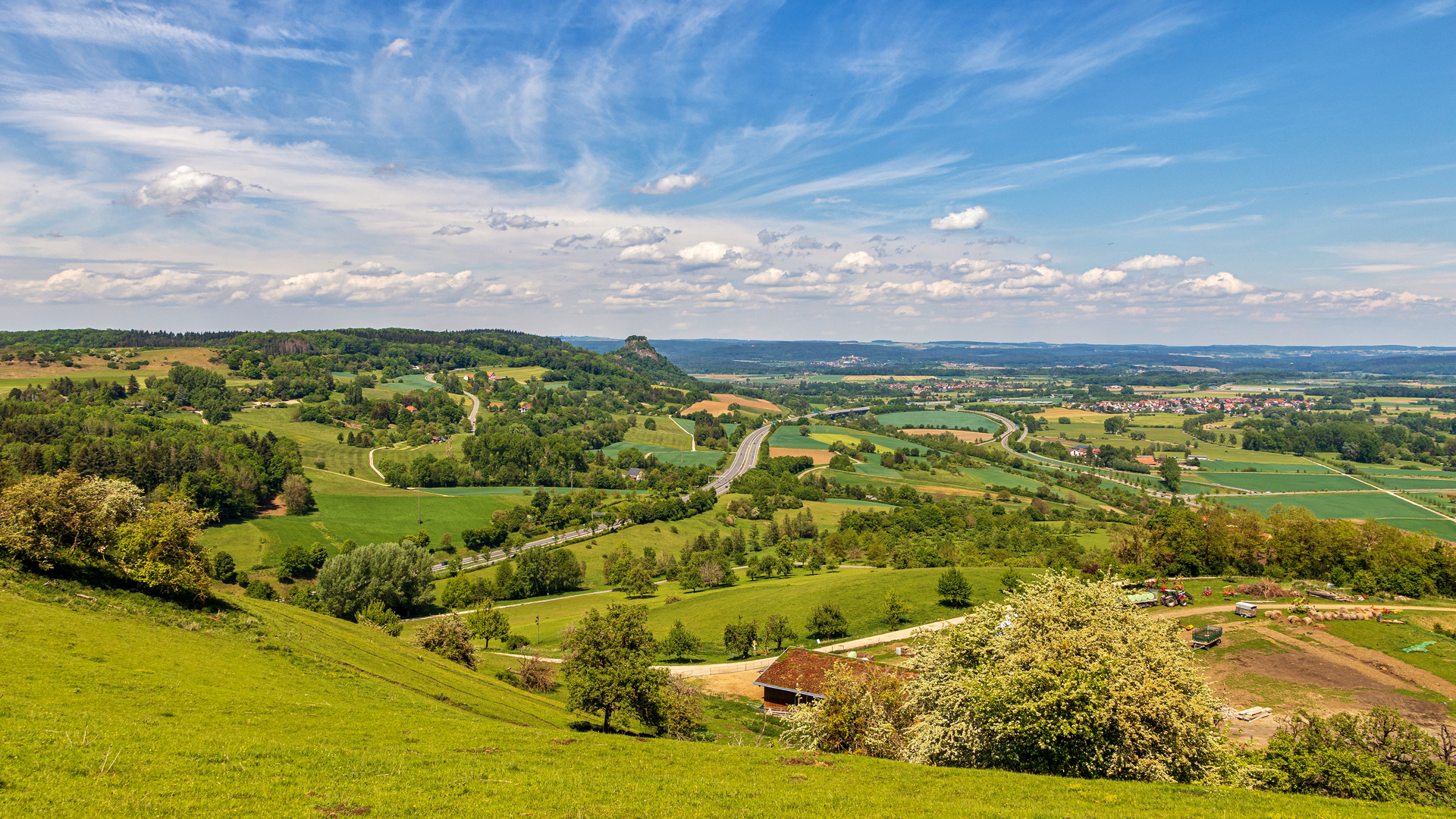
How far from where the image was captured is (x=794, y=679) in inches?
2020

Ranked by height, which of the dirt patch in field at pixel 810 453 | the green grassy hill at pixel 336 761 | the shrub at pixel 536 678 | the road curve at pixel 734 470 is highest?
the green grassy hill at pixel 336 761

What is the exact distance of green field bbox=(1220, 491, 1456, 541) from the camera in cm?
10806

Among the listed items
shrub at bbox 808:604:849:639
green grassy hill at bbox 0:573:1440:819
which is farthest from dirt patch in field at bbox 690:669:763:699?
green grassy hill at bbox 0:573:1440:819

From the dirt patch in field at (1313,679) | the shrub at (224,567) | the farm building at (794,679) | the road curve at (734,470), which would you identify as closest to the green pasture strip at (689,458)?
the road curve at (734,470)

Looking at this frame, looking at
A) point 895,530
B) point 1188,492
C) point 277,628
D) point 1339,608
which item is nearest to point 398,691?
point 277,628

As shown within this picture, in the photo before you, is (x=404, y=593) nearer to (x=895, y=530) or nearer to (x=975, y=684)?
(x=975, y=684)

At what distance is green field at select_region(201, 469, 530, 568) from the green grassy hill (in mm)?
70303

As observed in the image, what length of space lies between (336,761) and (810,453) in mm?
174193

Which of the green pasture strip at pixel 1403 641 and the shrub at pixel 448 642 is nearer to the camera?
the green pasture strip at pixel 1403 641

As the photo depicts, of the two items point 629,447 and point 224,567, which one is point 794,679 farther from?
point 629,447

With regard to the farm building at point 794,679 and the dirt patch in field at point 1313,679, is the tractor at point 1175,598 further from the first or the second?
the farm building at point 794,679

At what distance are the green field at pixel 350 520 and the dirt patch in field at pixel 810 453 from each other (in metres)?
77.3

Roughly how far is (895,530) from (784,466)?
179 feet

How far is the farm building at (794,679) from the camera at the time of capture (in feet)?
163
